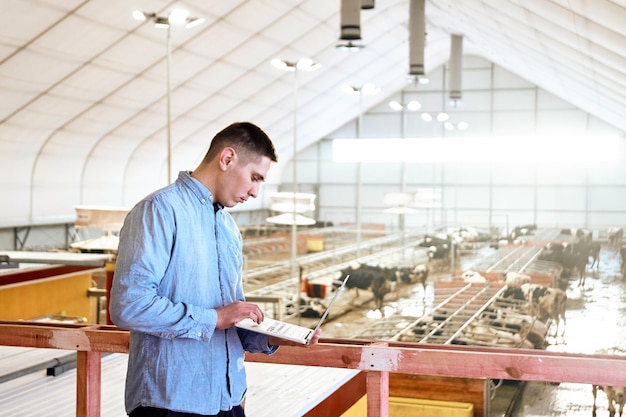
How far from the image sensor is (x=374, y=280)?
17078mm

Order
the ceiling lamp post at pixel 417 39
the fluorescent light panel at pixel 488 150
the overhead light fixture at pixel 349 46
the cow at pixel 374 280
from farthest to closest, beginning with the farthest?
the fluorescent light panel at pixel 488 150 < the ceiling lamp post at pixel 417 39 < the cow at pixel 374 280 < the overhead light fixture at pixel 349 46

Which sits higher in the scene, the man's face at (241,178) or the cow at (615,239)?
the man's face at (241,178)

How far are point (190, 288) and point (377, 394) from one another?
996 millimetres

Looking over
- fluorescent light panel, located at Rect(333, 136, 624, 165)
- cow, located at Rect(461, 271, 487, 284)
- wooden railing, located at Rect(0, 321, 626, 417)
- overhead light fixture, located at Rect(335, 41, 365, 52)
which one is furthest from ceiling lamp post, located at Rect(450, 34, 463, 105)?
wooden railing, located at Rect(0, 321, 626, 417)

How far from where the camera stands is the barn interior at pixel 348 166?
8547mm

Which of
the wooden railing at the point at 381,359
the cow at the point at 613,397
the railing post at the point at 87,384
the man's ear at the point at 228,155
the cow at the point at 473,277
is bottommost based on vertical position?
the cow at the point at 613,397

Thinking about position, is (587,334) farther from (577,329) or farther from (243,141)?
(243,141)

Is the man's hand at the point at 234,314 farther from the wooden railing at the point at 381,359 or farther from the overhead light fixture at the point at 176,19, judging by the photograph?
the overhead light fixture at the point at 176,19

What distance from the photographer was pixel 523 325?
11492mm

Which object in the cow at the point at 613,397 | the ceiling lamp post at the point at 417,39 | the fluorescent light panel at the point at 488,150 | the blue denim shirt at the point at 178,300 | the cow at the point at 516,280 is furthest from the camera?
the fluorescent light panel at the point at 488,150

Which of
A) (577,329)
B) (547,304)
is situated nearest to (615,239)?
(547,304)

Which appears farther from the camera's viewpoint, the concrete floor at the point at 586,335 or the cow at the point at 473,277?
the cow at the point at 473,277

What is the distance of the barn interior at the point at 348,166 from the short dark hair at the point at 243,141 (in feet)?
3.80

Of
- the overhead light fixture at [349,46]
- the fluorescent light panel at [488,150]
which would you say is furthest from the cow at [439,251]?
the fluorescent light panel at [488,150]
